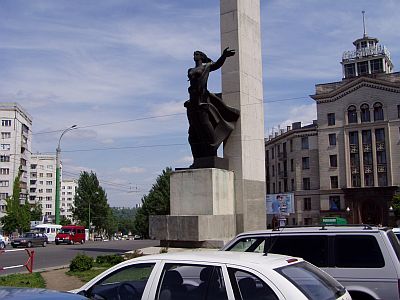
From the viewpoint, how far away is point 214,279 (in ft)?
16.0

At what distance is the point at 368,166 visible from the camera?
68.8 meters

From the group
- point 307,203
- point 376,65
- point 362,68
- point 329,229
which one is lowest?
point 329,229

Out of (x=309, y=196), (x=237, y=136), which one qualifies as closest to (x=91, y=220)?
(x=309, y=196)

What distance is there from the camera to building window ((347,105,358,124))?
69938 mm

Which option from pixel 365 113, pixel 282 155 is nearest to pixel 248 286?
pixel 365 113

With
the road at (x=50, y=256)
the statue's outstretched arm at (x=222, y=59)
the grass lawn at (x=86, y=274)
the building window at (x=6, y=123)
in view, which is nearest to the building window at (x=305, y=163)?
the road at (x=50, y=256)

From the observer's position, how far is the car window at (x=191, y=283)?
15.9 ft

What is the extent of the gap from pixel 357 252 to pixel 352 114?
216 feet

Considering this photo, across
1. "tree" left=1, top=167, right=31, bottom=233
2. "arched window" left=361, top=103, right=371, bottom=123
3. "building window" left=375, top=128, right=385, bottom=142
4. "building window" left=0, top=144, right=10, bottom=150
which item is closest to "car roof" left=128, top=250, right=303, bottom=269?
"building window" left=375, top=128, right=385, bottom=142

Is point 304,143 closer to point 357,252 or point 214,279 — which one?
point 357,252

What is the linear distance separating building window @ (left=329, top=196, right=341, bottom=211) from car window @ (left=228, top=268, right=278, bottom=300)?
68315mm

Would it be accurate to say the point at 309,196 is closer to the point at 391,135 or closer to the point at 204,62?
the point at 391,135

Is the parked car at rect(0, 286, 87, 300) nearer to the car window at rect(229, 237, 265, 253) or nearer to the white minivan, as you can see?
the car window at rect(229, 237, 265, 253)

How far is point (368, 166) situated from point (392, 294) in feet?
214
